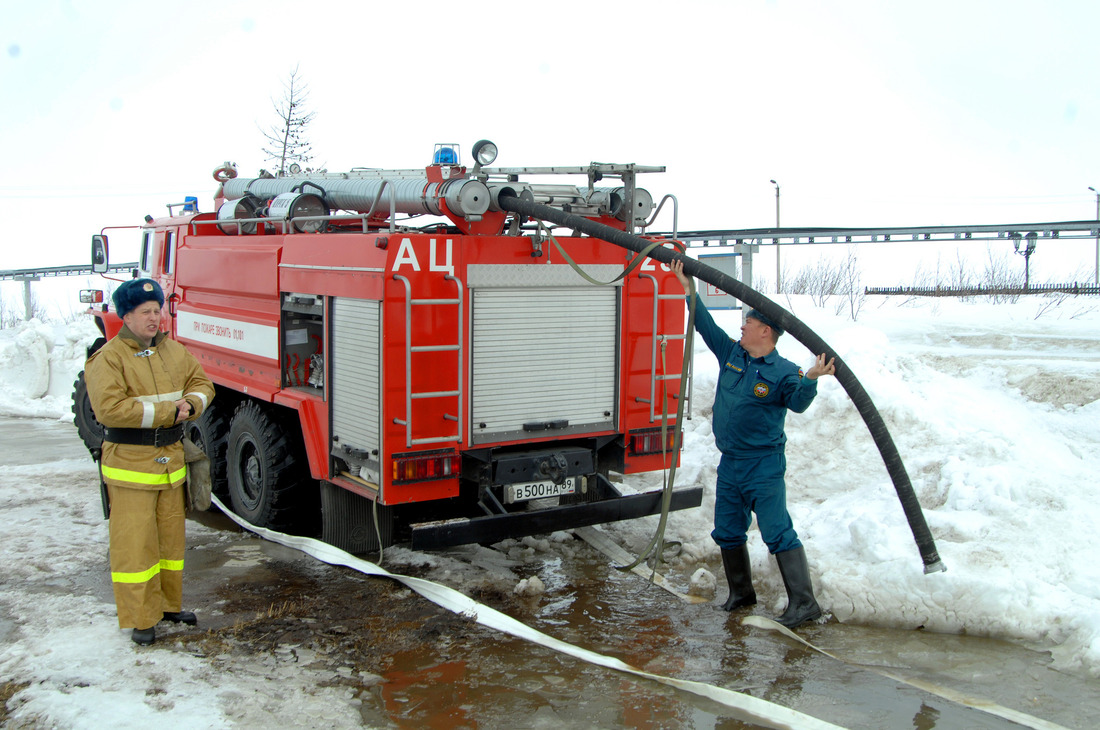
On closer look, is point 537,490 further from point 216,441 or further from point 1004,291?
point 1004,291

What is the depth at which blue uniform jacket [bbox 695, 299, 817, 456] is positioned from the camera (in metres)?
5.30

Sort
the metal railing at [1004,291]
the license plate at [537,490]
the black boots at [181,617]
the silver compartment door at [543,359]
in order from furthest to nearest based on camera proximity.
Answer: the metal railing at [1004,291] < the license plate at [537,490] < the silver compartment door at [543,359] < the black boots at [181,617]

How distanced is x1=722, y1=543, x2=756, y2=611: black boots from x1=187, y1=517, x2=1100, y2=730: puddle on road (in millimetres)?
103

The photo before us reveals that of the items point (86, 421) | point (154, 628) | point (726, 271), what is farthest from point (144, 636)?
point (726, 271)

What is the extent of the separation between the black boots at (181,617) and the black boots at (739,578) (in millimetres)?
3177

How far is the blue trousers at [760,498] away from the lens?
5414 mm

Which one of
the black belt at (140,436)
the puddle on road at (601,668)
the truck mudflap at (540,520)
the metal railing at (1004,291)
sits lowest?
the puddle on road at (601,668)

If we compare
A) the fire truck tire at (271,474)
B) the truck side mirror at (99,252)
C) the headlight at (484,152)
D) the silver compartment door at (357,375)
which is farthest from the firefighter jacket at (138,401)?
the truck side mirror at (99,252)

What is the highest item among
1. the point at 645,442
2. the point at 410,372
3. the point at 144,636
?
the point at 410,372

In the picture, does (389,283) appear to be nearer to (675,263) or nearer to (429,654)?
(675,263)

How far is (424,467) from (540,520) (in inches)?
34.3

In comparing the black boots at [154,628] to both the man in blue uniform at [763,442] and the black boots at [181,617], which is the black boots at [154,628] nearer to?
the black boots at [181,617]

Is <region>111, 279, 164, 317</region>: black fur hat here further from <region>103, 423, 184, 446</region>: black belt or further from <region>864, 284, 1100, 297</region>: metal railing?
<region>864, 284, 1100, 297</region>: metal railing

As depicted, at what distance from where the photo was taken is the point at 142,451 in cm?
487
